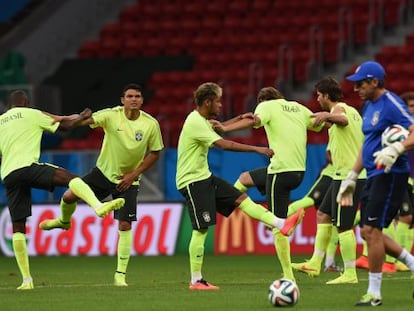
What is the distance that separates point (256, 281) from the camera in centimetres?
1681

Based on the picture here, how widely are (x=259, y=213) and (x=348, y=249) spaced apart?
5.57 ft

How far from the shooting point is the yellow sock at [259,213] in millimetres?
15094

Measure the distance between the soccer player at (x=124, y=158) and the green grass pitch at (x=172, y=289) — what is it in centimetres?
73

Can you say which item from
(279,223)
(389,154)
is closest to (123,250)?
(279,223)

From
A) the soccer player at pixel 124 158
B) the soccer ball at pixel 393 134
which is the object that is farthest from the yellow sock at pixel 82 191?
the soccer ball at pixel 393 134

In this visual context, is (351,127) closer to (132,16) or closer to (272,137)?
(272,137)

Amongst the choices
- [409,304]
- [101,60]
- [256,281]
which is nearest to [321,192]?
[256,281]

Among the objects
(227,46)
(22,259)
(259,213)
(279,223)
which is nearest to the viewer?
(279,223)

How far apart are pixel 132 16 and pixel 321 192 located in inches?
676

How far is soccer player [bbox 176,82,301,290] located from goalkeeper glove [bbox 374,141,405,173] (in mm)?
3064

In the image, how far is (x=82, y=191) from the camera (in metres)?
15.8

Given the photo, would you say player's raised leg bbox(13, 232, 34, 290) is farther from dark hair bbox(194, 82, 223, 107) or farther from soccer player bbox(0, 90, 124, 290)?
dark hair bbox(194, 82, 223, 107)

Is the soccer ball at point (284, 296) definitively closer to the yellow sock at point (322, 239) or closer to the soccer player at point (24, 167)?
the soccer player at point (24, 167)

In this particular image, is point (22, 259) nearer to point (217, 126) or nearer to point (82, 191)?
point (82, 191)
